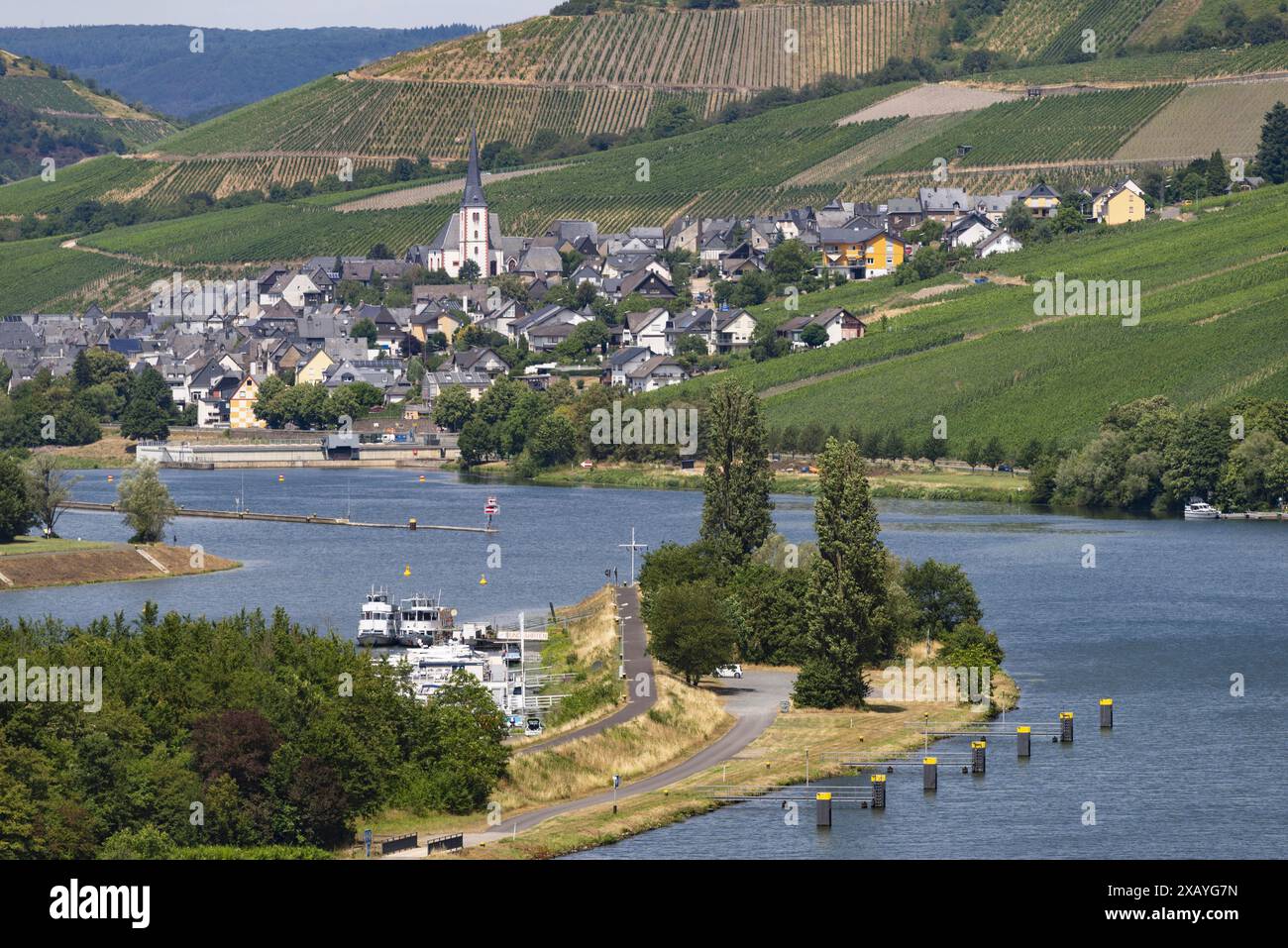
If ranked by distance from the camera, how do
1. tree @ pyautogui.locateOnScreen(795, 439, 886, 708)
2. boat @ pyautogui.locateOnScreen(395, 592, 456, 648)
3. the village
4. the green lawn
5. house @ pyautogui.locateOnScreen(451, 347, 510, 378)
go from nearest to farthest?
1. tree @ pyautogui.locateOnScreen(795, 439, 886, 708)
2. boat @ pyautogui.locateOnScreen(395, 592, 456, 648)
3. the green lawn
4. the village
5. house @ pyautogui.locateOnScreen(451, 347, 510, 378)

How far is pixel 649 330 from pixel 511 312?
15.7 m

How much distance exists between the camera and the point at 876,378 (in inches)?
4158


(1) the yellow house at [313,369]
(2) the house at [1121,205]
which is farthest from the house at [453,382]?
(2) the house at [1121,205]

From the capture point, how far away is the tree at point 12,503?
72.2 metres

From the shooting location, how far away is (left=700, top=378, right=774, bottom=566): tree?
5603 centimetres

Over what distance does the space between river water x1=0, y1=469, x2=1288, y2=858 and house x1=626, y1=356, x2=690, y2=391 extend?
47.0ft

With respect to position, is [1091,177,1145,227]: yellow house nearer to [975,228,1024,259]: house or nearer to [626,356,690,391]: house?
[975,228,1024,259]: house

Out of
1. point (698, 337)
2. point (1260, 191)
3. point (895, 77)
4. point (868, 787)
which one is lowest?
point (868, 787)

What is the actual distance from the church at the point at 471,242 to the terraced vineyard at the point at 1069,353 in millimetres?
45148

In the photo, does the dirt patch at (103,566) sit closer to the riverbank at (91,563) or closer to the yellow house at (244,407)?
the riverbank at (91,563)

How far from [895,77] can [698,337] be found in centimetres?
7855

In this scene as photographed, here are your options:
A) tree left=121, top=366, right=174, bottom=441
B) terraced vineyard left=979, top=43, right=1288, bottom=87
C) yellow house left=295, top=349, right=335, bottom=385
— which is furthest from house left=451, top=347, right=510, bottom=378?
terraced vineyard left=979, top=43, right=1288, bottom=87
